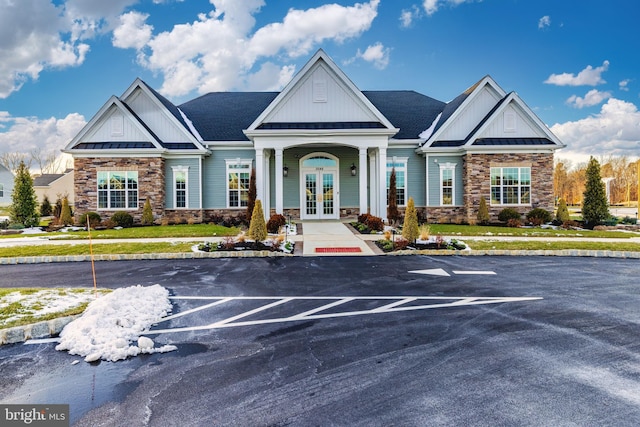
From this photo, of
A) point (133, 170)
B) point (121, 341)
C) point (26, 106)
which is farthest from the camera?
point (26, 106)

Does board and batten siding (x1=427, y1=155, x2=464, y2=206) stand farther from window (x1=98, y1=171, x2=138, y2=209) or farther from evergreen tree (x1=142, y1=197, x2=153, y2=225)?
window (x1=98, y1=171, x2=138, y2=209)

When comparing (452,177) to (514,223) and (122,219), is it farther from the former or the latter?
(122,219)


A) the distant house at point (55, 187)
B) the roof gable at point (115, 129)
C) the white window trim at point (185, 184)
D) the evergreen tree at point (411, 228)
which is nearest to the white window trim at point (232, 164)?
the white window trim at point (185, 184)

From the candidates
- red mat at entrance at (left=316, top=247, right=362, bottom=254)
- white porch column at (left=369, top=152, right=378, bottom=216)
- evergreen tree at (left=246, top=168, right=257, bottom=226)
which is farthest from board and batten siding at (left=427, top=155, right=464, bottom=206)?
red mat at entrance at (left=316, top=247, right=362, bottom=254)

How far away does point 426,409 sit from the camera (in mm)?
3102

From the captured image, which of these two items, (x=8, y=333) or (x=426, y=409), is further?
(x=8, y=333)

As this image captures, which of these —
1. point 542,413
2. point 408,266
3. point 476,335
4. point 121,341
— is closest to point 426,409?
point 542,413

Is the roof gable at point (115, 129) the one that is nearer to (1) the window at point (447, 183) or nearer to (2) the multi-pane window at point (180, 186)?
(2) the multi-pane window at point (180, 186)

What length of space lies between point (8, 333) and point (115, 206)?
1677 cm

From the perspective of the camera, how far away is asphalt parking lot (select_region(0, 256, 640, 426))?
310 centimetres

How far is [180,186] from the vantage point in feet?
67.5

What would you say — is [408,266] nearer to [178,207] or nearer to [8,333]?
[8,333]

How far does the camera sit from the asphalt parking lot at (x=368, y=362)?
3096 millimetres

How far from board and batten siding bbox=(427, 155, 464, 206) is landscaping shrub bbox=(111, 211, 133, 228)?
16.5 meters
